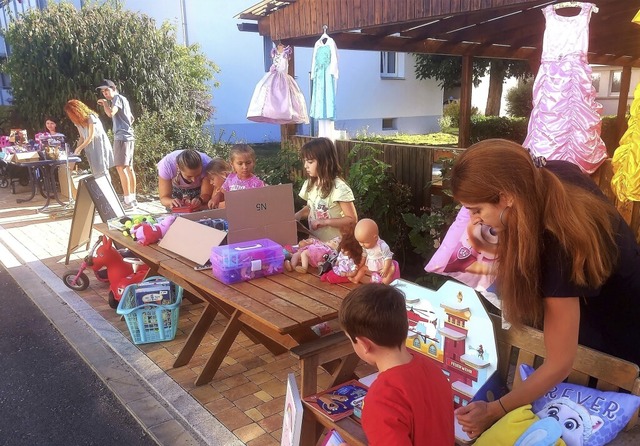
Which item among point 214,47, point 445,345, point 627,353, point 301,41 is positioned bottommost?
point 445,345

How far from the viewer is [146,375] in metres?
3.58

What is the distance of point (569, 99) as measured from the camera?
12.6 feet

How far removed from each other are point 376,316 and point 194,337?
2336 mm

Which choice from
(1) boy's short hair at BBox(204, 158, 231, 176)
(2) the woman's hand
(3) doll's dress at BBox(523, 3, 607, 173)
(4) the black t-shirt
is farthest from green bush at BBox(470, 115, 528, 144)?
(2) the woman's hand

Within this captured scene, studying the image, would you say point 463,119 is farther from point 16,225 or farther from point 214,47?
point 214,47

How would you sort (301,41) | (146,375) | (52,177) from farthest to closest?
1. (52,177)
2. (301,41)
3. (146,375)

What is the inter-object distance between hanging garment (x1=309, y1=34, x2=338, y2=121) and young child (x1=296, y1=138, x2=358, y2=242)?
2358 mm

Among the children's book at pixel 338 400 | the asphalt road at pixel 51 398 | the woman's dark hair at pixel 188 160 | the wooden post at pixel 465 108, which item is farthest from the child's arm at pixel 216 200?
the wooden post at pixel 465 108

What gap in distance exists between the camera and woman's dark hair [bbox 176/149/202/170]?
4523 millimetres

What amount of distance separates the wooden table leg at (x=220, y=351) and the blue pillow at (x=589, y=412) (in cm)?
189

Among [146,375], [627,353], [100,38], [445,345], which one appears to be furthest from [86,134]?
[627,353]

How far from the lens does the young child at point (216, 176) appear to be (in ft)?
14.9

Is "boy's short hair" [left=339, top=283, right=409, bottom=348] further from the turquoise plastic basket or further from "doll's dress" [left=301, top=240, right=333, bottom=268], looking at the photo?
Answer: the turquoise plastic basket

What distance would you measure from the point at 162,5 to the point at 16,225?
1057 cm
